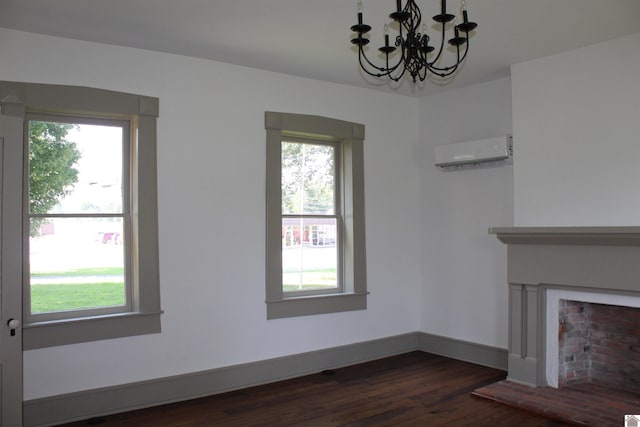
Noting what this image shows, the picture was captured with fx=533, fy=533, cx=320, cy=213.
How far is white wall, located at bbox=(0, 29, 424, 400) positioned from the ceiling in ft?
0.64

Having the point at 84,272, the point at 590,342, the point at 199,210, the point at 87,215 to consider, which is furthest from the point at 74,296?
the point at 590,342

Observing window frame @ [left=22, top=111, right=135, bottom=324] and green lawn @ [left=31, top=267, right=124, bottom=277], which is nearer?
window frame @ [left=22, top=111, right=135, bottom=324]

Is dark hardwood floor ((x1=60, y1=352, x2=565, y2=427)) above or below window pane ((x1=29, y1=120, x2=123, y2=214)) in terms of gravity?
below

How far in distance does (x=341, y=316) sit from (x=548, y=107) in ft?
9.05

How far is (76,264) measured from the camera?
414 centimetres

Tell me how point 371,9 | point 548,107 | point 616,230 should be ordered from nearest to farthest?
point 371,9, point 616,230, point 548,107

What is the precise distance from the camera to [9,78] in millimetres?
3773

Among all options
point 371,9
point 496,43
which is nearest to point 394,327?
point 496,43

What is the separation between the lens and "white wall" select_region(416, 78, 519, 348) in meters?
5.28

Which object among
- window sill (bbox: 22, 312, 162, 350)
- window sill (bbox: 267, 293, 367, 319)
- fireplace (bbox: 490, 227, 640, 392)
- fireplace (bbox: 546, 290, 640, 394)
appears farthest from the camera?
window sill (bbox: 267, 293, 367, 319)

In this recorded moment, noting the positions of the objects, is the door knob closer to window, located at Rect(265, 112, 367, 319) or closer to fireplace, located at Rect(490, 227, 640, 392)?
window, located at Rect(265, 112, 367, 319)

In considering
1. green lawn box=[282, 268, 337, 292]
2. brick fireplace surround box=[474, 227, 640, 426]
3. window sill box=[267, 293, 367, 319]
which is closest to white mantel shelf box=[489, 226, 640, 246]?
brick fireplace surround box=[474, 227, 640, 426]

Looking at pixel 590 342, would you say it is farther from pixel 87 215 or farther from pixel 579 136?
pixel 87 215

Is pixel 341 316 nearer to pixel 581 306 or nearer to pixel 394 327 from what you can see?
pixel 394 327
